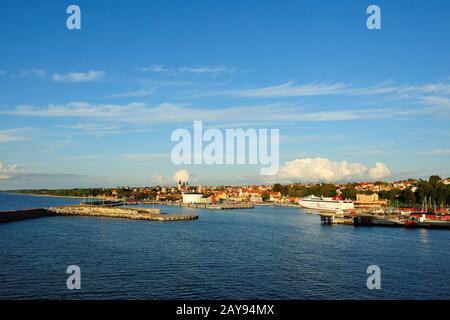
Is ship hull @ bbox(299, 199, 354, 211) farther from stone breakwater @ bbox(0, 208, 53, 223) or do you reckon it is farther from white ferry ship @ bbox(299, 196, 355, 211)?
stone breakwater @ bbox(0, 208, 53, 223)

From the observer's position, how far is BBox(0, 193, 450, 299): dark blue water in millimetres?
17250

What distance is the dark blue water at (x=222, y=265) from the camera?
17.2m

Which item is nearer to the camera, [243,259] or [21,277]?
[21,277]

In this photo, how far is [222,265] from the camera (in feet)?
74.3

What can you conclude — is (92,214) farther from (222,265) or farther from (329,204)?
(222,265)

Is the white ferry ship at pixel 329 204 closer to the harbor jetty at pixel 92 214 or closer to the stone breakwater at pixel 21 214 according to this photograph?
the harbor jetty at pixel 92 214

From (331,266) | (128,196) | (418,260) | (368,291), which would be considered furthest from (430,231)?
(128,196)

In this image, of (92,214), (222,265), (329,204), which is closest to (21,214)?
(92,214)

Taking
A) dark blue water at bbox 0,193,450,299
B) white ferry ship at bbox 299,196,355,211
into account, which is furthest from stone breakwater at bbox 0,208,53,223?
white ferry ship at bbox 299,196,355,211

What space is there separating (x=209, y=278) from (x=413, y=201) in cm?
6881

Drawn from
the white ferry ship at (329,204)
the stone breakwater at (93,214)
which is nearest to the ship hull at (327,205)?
the white ferry ship at (329,204)

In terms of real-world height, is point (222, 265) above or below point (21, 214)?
below
